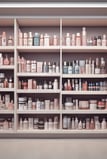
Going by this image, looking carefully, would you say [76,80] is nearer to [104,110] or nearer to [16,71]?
[104,110]

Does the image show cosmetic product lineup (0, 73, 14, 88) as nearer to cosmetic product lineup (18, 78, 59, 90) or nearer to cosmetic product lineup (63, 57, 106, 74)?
cosmetic product lineup (18, 78, 59, 90)

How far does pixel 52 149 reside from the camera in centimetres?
325

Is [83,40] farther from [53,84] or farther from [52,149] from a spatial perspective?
[52,149]

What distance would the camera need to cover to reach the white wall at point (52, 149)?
3.25 metres

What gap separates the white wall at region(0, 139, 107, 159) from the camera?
10.6 ft

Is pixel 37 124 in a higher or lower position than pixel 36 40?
lower

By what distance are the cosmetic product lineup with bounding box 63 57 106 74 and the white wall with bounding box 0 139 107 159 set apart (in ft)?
3.09

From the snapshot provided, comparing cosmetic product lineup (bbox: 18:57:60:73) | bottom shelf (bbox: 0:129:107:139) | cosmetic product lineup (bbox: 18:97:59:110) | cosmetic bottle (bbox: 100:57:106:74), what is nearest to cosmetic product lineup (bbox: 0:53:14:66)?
cosmetic product lineup (bbox: 18:57:60:73)

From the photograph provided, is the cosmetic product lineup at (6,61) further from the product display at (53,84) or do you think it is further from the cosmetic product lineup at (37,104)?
the cosmetic product lineup at (37,104)

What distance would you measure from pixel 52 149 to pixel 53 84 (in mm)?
884

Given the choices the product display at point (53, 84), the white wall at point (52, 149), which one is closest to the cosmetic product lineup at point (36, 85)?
the product display at point (53, 84)

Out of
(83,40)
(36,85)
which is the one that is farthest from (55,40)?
(36,85)
